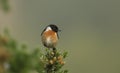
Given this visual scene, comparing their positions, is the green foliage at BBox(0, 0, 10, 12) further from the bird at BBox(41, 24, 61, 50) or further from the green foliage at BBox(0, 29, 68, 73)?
the bird at BBox(41, 24, 61, 50)

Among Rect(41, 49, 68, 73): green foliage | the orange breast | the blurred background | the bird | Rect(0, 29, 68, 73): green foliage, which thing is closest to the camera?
Rect(0, 29, 68, 73): green foliage

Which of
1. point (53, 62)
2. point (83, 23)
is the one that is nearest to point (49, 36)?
point (53, 62)

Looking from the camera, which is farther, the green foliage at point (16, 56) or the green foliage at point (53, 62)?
the green foliage at point (53, 62)

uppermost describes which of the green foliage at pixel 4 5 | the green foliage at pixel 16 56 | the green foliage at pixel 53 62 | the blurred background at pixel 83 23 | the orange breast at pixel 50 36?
the blurred background at pixel 83 23

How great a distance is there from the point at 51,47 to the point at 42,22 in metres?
107

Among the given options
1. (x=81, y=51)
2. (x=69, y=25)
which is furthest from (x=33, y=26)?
(x=81, y=51)

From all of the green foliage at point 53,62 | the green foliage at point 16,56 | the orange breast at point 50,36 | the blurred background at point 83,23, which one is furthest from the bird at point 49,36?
the blurred background at point 83,23

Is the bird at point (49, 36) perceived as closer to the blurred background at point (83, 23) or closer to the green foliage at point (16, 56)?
the green foliage at point (16, 56)

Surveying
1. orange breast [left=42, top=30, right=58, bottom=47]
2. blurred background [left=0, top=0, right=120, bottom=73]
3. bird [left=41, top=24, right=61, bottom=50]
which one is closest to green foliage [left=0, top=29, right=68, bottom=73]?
bird [left=41, top=24, right=61, bottom=50]

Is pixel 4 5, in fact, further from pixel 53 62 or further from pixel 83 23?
pixel 83 23

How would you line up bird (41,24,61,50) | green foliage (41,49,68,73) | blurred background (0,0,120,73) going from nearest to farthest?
green foliage (41,49,68,73)
bird (41,24,61,50)
blurred background (0,0,120,73)

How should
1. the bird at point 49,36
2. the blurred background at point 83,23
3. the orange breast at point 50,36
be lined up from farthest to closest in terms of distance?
the blurred background at point 83,23, the orange breast at point 50,36, the bird at point 49,36

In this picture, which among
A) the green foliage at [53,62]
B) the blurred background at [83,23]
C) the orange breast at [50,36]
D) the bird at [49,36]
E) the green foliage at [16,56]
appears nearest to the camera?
the green foliage at [16,56]

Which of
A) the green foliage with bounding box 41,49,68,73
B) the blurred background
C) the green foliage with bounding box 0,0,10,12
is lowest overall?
the green foliage with bounding box 0,0,10,12
